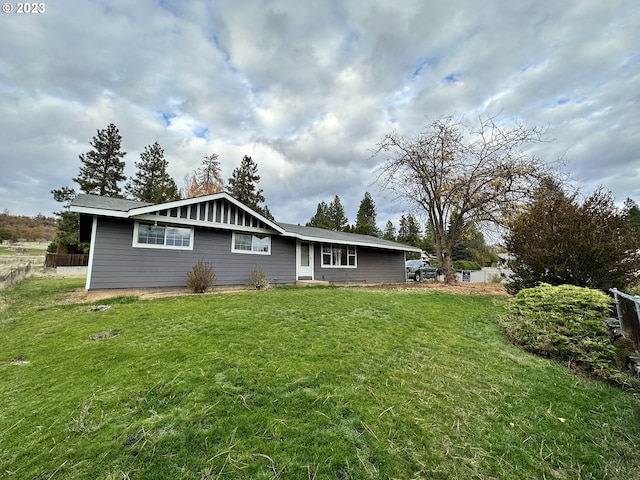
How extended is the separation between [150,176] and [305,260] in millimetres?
25320

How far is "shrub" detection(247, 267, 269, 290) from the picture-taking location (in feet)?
35.3

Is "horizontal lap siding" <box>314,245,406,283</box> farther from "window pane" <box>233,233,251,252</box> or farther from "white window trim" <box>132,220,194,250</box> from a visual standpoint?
"white window trim" <box>132,220,194,250</box>

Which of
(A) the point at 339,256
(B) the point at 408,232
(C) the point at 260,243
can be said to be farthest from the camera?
(B) the point at 408,232

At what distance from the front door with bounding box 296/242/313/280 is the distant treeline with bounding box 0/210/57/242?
4739 centimetres

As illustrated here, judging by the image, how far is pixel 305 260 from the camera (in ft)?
45.1

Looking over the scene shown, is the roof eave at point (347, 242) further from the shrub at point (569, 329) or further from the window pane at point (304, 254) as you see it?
the shrub at point (569, 329)

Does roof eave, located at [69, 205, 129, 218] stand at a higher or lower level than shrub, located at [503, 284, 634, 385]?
higher

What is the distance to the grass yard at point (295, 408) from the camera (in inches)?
75.7

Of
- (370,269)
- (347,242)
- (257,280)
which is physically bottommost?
(257,280)

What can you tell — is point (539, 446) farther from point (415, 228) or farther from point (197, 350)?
point (415, 228)

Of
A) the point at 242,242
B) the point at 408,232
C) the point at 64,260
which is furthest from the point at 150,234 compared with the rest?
the point at 408,232

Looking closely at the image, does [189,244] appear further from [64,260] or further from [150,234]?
[64,260]

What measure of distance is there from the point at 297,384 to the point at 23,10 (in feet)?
38.1

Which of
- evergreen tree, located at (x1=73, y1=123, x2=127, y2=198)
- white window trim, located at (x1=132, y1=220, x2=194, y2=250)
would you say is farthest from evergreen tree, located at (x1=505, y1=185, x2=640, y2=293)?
evergreen tree, located at (x1=73, y1=123, x2=127, y2=198)
